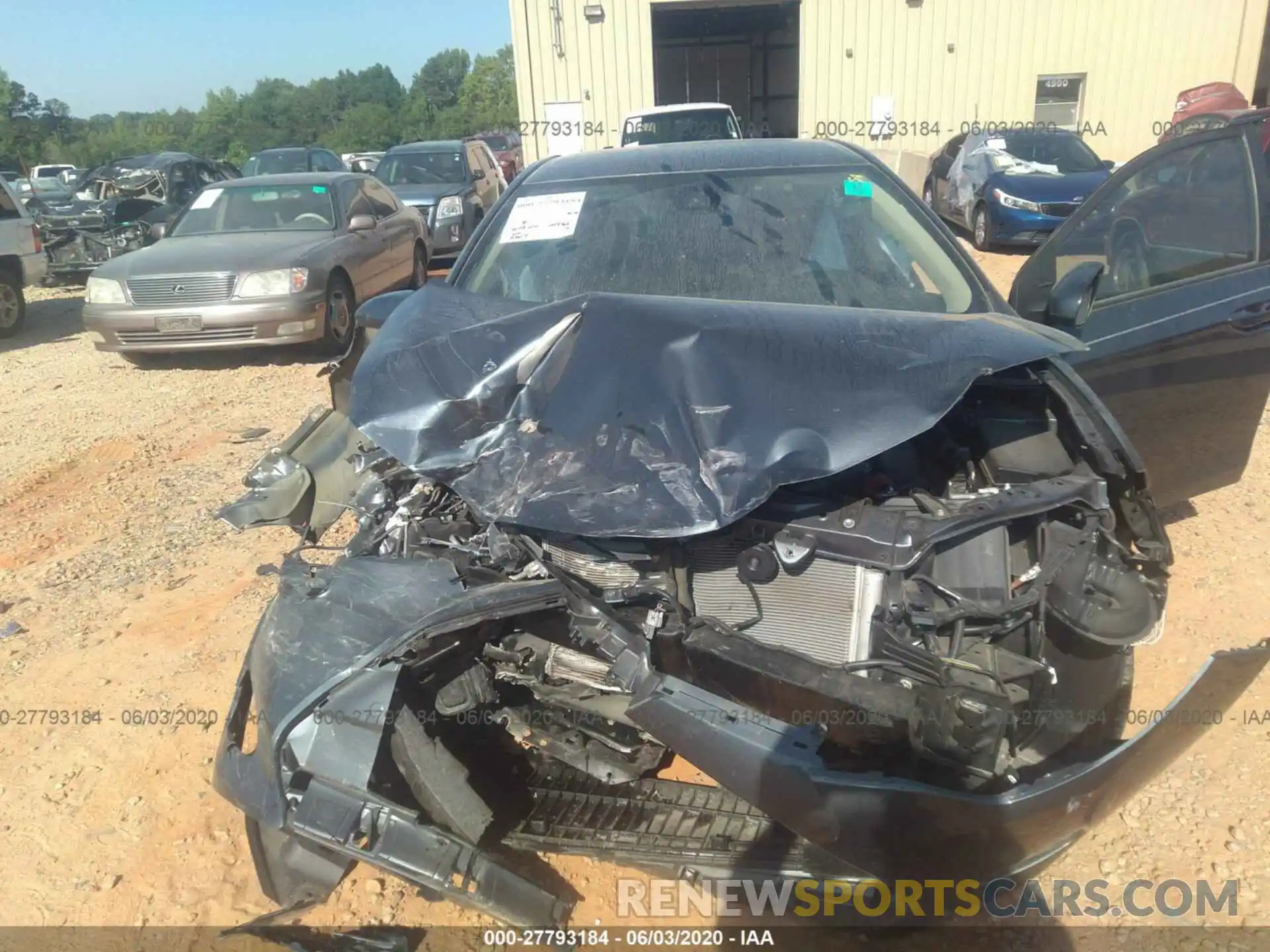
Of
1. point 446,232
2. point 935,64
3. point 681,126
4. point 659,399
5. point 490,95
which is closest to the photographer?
point 659,399

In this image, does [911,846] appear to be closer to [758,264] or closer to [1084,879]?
[1084,879]

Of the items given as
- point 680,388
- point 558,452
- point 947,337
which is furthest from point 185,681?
point 947,337

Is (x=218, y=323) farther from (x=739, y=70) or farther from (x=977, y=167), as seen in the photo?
(x=739, y=70)

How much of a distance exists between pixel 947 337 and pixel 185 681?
3020 mm

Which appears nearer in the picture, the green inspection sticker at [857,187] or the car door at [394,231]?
the green inspection sticker at [857,187]

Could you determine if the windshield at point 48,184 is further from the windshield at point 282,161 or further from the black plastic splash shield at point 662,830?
the black plastic splash shield at point 662,830

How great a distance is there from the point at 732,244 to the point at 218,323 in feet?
20.0

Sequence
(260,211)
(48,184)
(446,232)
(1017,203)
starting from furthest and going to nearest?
(48,184)
(446,232)
(1017,203)
(260,211)

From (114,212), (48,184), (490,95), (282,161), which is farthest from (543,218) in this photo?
(490,95)

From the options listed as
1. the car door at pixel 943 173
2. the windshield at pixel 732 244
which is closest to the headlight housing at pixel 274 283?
the windshield at pixel 732 244

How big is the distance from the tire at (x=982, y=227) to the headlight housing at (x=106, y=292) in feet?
32.6

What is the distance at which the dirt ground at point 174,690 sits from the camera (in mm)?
2541

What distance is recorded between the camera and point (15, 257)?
10273 millimetres

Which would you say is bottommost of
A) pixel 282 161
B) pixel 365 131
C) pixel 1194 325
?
pixel 1194 325
